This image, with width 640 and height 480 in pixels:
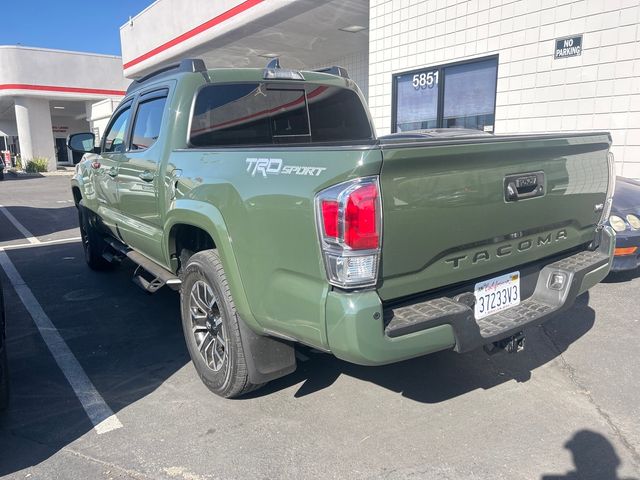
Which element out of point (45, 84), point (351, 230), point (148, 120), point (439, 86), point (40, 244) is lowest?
point (40, 244)

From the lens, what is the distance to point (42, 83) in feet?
98.4

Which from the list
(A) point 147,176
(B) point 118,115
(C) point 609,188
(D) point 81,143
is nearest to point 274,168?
(A) point 147,176

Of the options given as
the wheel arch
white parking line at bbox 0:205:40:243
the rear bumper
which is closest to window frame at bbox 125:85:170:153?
the wheel arch

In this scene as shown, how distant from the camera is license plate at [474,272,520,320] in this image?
2.88 meters

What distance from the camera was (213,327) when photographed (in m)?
3.43

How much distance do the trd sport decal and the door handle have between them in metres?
1.45

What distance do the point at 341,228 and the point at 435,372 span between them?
1.89 metres

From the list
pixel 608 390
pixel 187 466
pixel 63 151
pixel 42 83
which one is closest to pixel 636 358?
pixel 608 390

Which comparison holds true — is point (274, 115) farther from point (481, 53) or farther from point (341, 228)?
point (481, 53)

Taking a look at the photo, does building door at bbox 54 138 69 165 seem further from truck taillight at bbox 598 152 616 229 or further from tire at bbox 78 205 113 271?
truck taillight at bbox 598 152 616 229

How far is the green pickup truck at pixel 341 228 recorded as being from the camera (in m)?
2.35

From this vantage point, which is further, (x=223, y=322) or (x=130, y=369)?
(x=130, y=369)

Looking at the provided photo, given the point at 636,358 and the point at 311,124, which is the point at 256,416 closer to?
the point at 311,124

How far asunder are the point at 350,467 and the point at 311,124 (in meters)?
2.71
